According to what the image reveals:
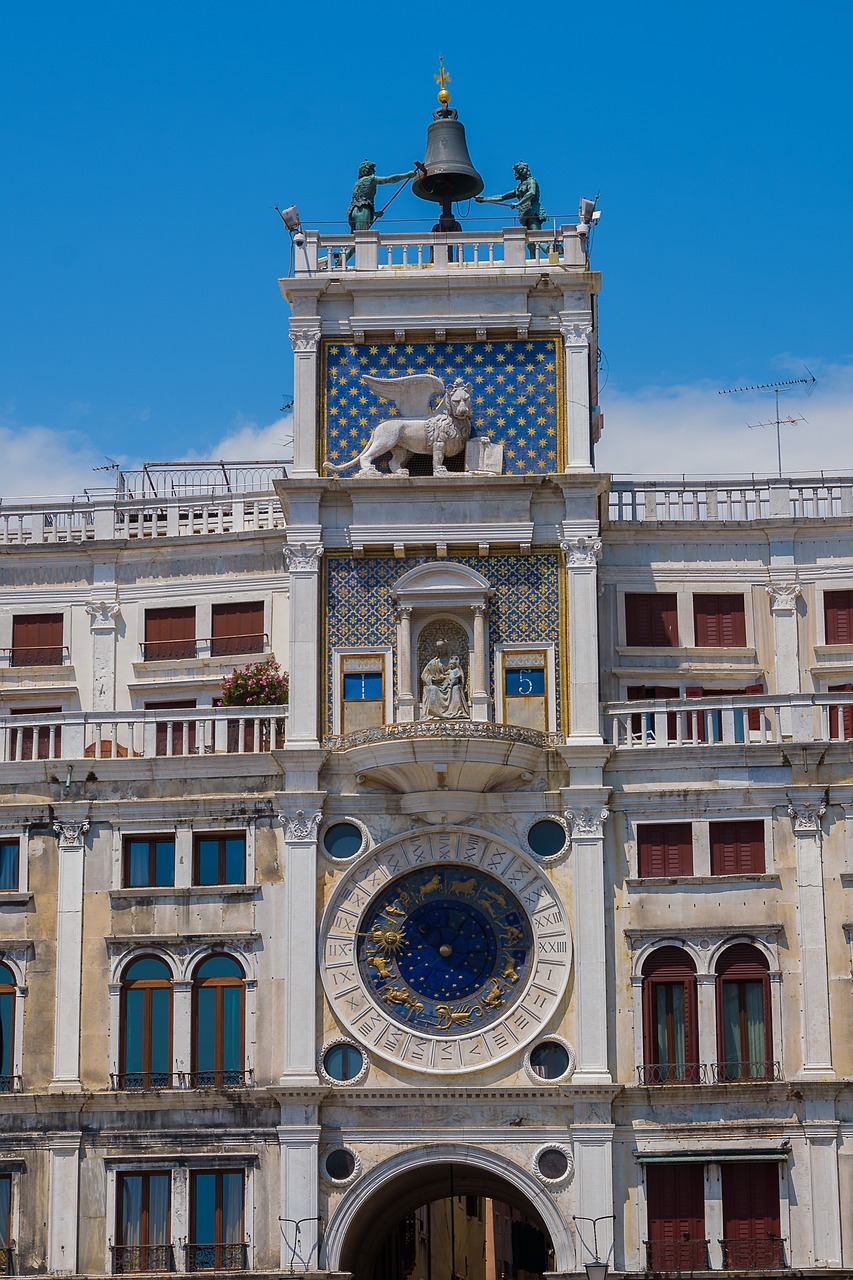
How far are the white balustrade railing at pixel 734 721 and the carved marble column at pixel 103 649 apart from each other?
43.1 feet

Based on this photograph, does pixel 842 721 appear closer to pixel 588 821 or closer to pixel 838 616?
pixel 838 616

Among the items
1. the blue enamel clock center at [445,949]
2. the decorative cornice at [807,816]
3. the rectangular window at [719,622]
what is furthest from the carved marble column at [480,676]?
the decorative cornice at [807,816]

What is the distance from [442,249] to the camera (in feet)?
193

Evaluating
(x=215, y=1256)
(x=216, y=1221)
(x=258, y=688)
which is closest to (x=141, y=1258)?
(x=215, y=1256)

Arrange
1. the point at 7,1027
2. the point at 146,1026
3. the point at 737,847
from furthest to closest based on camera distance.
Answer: the point at 7,1027
the point at 146,1026
the point at 737,847

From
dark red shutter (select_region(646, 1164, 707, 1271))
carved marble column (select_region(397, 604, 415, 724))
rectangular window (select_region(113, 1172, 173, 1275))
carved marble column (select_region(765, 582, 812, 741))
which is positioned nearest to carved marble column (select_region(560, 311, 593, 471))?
carved marble column (select_region(397, 604, 415, 724))

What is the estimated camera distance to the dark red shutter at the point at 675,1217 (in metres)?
52.9

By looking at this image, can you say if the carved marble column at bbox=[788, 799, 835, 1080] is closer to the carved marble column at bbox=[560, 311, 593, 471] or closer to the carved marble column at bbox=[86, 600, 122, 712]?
the carved marble column at bbox=[560, 311, 593, 471]

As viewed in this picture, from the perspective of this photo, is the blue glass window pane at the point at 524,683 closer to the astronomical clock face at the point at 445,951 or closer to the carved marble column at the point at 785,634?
the astronomical clock face at the point at 445,951

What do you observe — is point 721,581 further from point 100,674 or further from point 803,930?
point 100,674

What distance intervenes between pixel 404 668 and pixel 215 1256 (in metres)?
13.4

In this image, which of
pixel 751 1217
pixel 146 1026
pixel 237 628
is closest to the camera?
pixel 751 1217

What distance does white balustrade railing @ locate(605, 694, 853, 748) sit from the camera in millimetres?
55562

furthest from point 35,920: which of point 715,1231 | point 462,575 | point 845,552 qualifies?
point 845,552
